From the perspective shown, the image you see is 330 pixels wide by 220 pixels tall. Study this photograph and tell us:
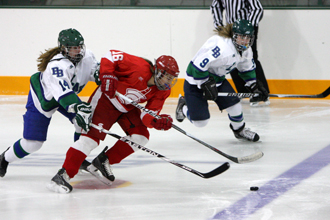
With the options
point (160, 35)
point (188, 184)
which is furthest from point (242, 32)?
point (160, 35)

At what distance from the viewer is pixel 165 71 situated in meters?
2.54

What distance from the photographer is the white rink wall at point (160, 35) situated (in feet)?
18.6

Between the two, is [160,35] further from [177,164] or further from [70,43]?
[177,164]

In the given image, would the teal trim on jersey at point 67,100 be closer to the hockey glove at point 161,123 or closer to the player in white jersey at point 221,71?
the hockey glove at point 161,123

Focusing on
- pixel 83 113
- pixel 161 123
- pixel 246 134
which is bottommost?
pixel 246 134

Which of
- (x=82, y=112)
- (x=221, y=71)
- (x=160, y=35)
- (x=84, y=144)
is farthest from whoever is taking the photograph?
(x=160, y=35)

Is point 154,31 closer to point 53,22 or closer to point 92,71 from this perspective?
point 53,22

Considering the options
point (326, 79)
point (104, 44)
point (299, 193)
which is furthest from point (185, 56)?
point (299, 193)

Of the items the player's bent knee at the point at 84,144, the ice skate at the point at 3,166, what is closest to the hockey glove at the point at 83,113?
the player's bent knee at the point at 84,144

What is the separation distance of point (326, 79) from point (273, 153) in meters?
2.70

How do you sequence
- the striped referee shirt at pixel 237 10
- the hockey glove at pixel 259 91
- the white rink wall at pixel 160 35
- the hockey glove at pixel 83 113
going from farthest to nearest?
the white rink wall at pixel 160 35 < the striped referee shirt at pixel 237 10 < the hockey glove at pixel 259 91 < the hockey glove at pixel 83 113

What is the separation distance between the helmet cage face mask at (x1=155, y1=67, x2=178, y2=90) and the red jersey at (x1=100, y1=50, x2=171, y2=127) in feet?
0.25

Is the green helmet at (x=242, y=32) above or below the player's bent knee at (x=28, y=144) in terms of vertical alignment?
above

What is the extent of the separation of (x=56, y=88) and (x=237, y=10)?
11.2 ft
